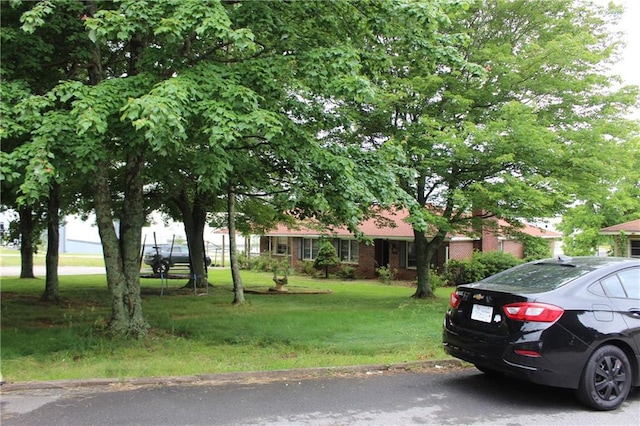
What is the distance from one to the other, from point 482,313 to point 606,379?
1.37 metres

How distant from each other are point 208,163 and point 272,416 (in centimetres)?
356

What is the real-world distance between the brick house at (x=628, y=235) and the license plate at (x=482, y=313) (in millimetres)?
20114

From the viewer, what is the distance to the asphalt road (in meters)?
4.89

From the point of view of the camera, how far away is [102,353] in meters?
7.70

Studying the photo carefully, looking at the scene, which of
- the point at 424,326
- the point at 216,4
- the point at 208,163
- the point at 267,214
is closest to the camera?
the point at 216,4

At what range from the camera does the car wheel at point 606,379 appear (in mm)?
5172

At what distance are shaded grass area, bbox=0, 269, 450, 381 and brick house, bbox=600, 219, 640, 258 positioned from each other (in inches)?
464

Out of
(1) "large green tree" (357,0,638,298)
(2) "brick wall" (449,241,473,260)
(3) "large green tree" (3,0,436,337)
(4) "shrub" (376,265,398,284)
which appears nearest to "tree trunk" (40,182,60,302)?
(3) "large green tree" (3,0,436,337)

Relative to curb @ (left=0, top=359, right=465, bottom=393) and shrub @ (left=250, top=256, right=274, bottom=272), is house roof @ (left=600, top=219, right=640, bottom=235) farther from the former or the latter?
curb @ (left=0, top=359, right=465, bottom=393)

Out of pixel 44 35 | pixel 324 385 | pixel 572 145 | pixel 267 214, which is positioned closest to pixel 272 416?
pixel 324 385

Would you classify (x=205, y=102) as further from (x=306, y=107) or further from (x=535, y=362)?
(x=535, y=362)

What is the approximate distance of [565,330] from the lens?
5.14 metres

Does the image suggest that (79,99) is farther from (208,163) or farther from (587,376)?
(587,376)

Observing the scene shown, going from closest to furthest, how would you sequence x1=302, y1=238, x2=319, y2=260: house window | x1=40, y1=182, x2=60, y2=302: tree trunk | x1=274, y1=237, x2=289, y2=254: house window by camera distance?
x1=40, y1=182, x2=60, y2=302: tree trunk → x1=302, y1=238, x2=319, y2=260: house window → x1=274, y1=237, x2=289, y2=254: house window
